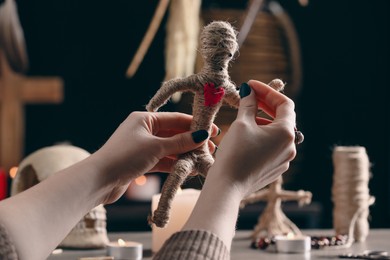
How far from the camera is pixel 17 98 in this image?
281 cm

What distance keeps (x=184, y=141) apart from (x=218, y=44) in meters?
0.12

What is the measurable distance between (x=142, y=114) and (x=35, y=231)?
0.20m

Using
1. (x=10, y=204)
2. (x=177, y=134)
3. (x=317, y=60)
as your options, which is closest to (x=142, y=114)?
(x=177, y=134)

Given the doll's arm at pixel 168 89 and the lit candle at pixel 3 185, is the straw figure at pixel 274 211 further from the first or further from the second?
the lit candle at pixel 3 185

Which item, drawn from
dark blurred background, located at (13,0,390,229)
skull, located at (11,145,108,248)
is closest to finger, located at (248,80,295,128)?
skull, located at (11,145,108,248)

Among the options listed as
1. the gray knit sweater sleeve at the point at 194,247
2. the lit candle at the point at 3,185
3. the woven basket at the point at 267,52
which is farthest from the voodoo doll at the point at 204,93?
the woven basket at the point at 267,52

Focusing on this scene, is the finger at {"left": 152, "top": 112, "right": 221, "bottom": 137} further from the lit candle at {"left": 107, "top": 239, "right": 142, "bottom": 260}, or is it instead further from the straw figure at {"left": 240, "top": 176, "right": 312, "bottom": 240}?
the straw figure at {"left": 240, "top": 176, "right": 312, "bottom": 240}

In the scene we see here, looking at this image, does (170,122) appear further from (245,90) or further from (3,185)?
(3,185)

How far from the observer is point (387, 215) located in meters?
2.98

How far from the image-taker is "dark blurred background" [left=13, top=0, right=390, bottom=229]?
9.51 feet

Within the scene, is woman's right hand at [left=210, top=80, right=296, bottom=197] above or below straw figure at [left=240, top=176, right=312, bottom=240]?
above

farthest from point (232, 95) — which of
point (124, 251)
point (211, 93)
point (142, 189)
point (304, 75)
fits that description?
point (304, 75)

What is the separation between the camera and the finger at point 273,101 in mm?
777

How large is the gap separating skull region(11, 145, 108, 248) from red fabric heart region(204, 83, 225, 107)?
452 mm
